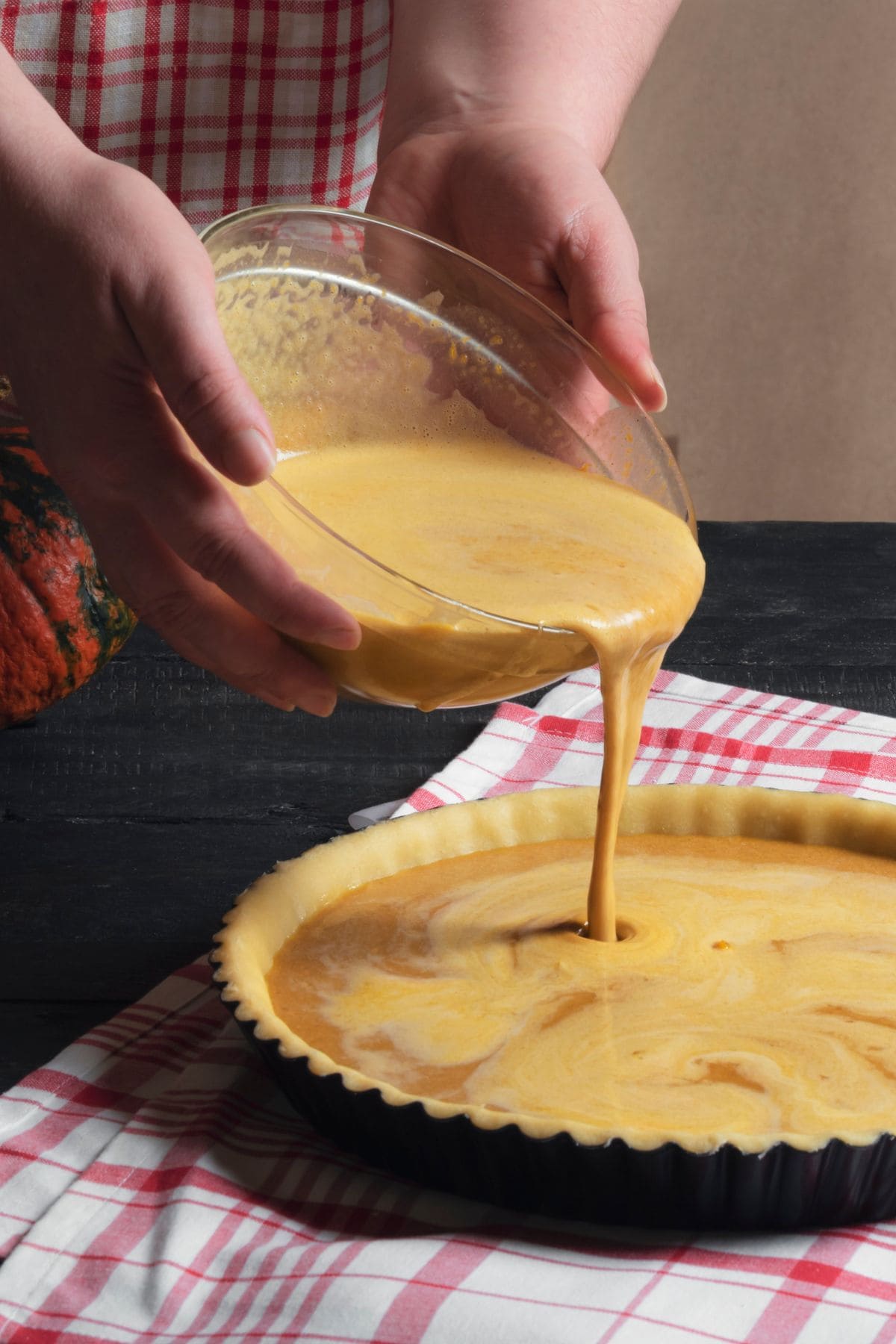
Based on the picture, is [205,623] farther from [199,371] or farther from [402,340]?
[402,340]

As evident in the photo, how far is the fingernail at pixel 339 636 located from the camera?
3.56 feet

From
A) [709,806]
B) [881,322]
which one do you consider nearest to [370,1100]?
[709,806]

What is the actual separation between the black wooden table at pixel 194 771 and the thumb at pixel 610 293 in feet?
1.97

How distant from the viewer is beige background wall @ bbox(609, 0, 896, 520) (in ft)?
14.5

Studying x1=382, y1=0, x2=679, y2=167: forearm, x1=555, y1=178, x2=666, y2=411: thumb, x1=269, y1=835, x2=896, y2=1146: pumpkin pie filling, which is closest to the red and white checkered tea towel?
x1=269, y1=835, x2=896, y2=1146: pumpkin pie filling

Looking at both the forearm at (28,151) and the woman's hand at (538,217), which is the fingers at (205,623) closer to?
the forearm at (28,151)

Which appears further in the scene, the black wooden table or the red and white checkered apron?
the red and white checkered apron

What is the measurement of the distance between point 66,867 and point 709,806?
0.65 meters

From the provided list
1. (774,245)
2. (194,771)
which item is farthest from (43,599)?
(774,245)

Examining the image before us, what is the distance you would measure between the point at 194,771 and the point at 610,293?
76 cm

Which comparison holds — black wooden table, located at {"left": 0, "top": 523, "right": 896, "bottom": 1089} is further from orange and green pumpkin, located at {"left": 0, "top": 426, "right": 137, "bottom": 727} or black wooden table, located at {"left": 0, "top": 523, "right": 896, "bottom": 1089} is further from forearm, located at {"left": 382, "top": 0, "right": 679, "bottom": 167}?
forearm, located at {"left": 382, "top": 0, "right": 679, "bottom": 167}

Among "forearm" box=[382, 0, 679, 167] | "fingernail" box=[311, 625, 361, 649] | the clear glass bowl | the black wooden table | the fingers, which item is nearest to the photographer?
"fingernail" box=[311, 625, 361, 649]

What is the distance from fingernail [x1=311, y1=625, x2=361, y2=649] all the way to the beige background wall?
365 cm

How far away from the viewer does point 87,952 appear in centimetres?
146
